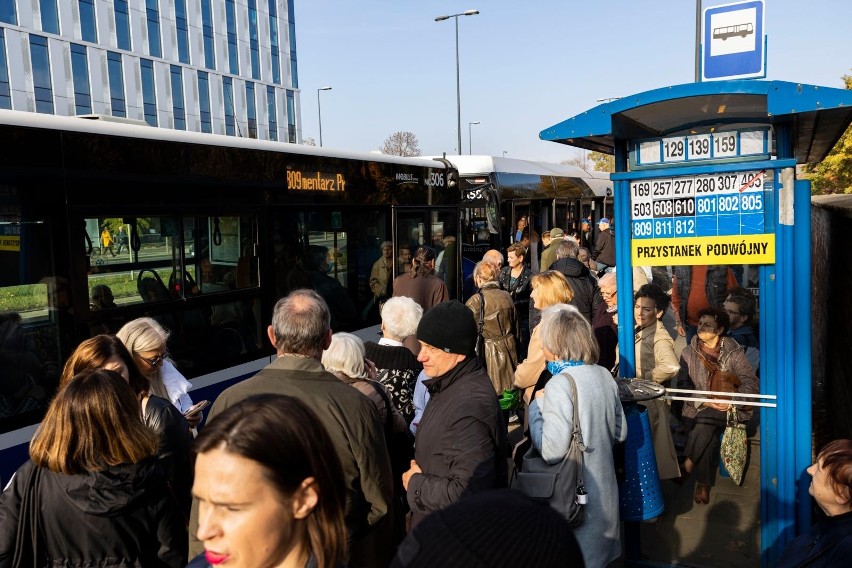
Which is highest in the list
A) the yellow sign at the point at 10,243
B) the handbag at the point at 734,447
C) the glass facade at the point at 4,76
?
the glass facade at the point at 4,76

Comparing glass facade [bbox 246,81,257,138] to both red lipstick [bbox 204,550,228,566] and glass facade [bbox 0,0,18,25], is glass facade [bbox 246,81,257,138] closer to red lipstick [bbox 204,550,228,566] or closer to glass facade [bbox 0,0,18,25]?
glass facade [bbox 0,0,18,25]

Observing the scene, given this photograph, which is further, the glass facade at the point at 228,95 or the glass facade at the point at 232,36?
the glass facade at the point at 228,95

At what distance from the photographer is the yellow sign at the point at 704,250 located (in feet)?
13.1

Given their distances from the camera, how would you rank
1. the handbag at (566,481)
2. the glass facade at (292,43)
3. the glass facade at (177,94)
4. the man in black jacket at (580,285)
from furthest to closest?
the glass facade at (292,43), the glass facade at (177,94), the man in black jacket at (580,285), the handbag at (566,481)

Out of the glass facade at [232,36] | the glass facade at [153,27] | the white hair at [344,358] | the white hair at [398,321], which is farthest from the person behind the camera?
the glass facade at [232,36]

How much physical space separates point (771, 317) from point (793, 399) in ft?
1.47

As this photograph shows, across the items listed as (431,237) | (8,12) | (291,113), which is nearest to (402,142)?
(291,113)

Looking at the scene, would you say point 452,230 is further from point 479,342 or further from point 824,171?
point 824,171

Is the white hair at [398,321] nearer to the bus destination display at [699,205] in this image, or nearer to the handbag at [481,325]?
the bus destination display at [699,205]

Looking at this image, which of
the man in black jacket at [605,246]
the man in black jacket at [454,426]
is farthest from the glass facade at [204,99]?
the man in black jacket at [454,426]

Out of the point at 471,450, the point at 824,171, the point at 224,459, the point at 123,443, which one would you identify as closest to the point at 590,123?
the point at 471,450

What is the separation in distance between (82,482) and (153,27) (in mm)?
49979

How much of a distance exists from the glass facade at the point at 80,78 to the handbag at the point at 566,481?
1741 inches

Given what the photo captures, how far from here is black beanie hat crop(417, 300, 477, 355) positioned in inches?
122
